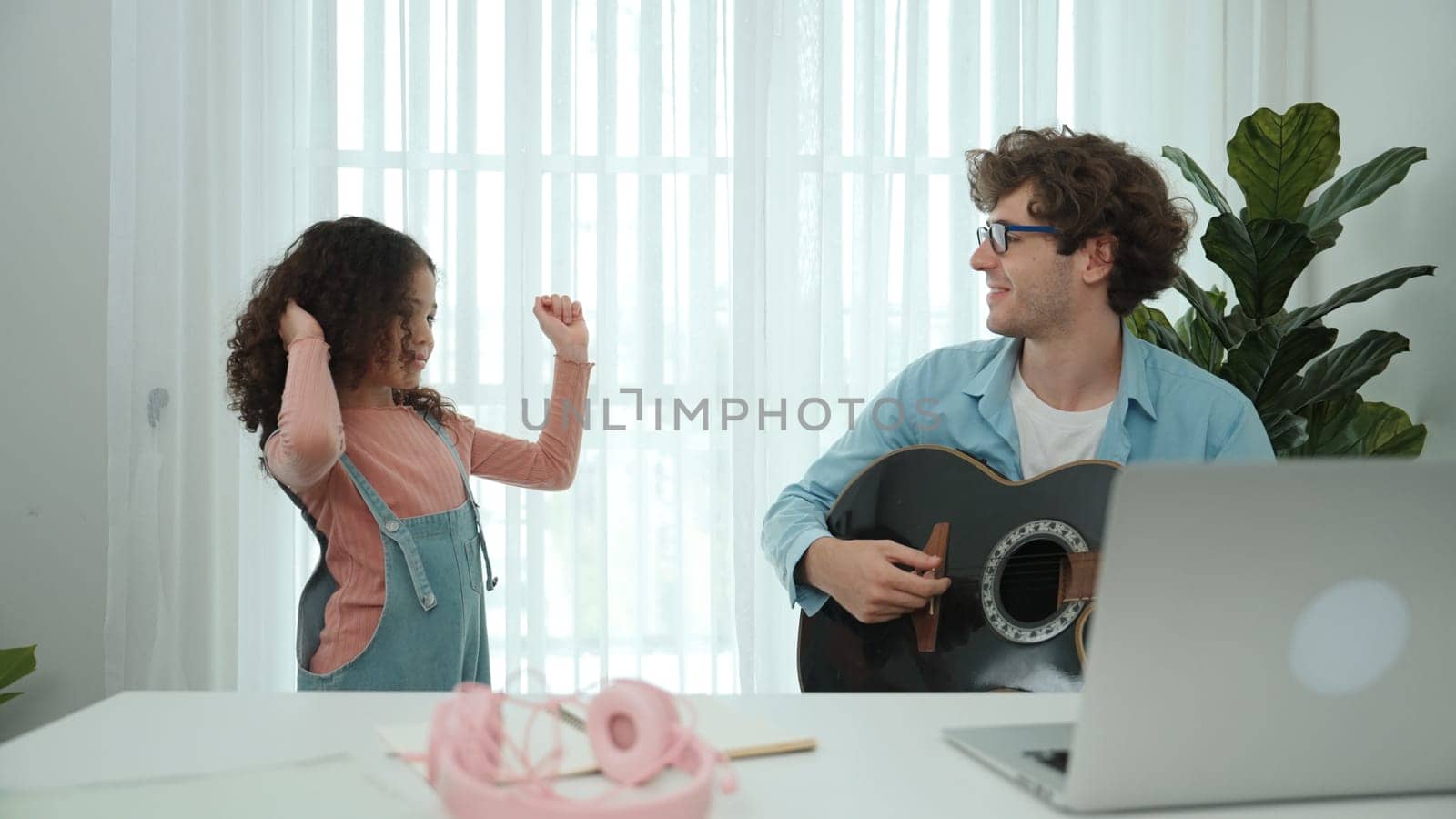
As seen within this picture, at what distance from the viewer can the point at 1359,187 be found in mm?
2266

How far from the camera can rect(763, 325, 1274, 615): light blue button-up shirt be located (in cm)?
179

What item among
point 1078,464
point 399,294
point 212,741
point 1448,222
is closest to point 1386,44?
point 1448,222

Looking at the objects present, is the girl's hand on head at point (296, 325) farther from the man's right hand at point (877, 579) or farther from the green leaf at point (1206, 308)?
the green leaf at point (1206, 308)

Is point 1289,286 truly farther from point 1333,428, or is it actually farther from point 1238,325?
point 1333,428

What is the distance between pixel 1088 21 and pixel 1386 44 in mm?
709

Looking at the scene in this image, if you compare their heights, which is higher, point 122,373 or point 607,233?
point 607,233

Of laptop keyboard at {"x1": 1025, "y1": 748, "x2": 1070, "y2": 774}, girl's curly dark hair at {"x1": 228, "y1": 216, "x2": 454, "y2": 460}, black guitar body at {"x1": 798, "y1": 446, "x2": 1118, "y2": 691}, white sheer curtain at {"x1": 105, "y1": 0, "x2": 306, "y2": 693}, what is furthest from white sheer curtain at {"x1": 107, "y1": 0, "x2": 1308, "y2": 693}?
laptop keyboard at {"x1": 1025, "y1": 748, "x2": 1070, "y2": 774}

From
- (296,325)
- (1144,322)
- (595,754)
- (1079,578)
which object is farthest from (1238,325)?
(595,754)

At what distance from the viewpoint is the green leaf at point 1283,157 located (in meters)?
2.25

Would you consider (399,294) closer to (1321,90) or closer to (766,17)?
(766,17)

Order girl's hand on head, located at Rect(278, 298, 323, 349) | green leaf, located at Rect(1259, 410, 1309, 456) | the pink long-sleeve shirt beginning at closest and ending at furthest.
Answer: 1. the pink long-sleeve shirt
2. girl's hand on head, located at Rect(278, 298, 323, 349)
3. green leaf, located at Rect(1259, 410, 1309, 456)

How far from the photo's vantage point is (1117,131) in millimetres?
2926

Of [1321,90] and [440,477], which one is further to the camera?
[1321,90]

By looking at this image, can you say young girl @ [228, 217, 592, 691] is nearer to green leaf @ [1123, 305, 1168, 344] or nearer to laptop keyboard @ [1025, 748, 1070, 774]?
laptop keyboard @ [1025, 748, 1070, 774]
